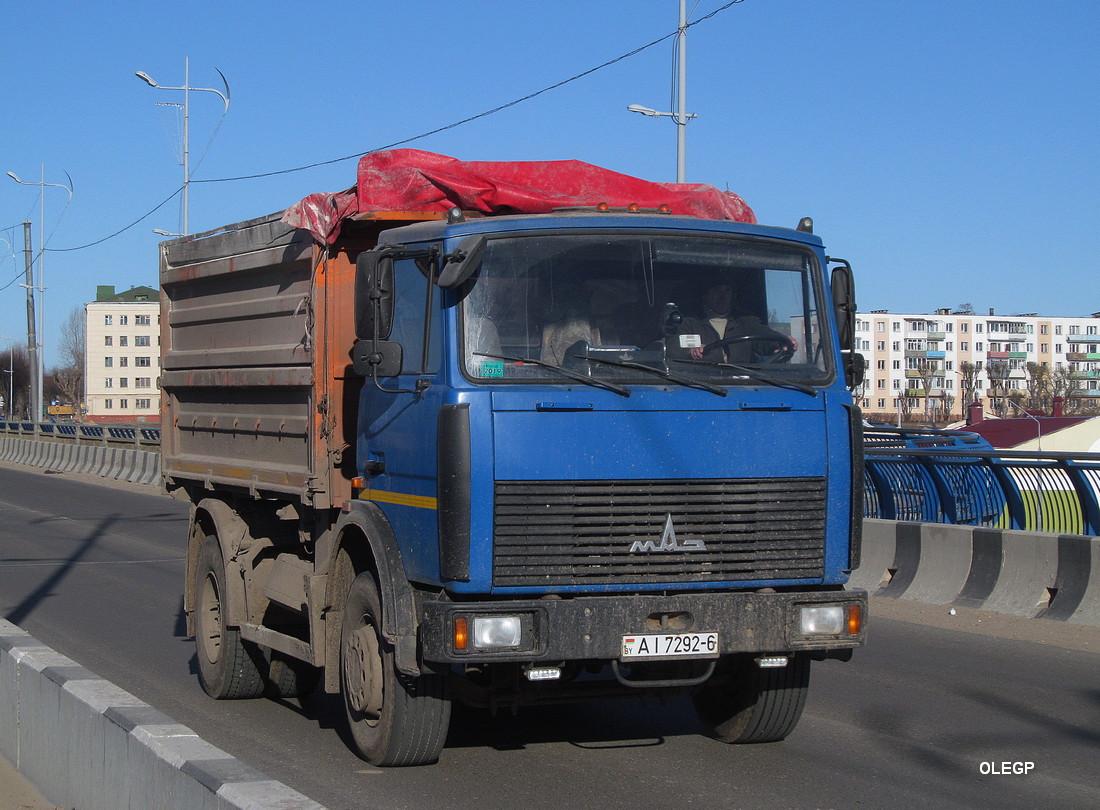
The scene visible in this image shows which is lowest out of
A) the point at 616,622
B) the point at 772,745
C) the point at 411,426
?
the point at 772,745

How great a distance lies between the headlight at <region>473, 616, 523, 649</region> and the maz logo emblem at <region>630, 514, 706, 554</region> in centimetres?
57

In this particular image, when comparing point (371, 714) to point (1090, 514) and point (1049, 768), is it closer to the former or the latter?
point (1049, 768)

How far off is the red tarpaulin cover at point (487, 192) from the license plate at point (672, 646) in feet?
7.09

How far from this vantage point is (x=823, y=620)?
17.6ft

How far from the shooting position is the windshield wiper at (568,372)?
525cm

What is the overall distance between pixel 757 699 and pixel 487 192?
2776 millimetres

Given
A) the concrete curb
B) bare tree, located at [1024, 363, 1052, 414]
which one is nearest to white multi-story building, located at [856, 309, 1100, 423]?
bare tree, located at [1024, 363, 1052, 414]

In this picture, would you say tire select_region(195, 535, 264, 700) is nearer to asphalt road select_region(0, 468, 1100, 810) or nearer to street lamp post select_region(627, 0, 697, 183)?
asphalt road select_region(0, 468, 1100, 810)

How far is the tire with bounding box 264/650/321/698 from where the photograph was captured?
25.0 ft

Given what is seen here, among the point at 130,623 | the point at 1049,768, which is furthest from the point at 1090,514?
the point at 130,623

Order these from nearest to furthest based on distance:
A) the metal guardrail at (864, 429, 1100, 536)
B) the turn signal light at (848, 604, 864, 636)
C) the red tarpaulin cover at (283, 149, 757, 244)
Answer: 1. the turn signal light at (848, 604, 864, 636)
2. the red tarpaulin cover at (283, 149, 757, 244)
3. the metal guardrail at (864, 429, 1100, 536)

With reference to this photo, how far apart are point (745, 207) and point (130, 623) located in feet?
23.0

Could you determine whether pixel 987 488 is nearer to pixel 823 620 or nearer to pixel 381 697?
pixel 823 620

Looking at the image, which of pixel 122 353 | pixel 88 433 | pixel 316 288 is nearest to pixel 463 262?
pixel 316 288
